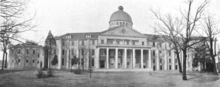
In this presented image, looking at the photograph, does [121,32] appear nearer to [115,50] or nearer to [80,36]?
[115,50]

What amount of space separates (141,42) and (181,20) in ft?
115

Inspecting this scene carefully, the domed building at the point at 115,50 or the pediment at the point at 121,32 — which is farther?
the pediment at the point at 121,32

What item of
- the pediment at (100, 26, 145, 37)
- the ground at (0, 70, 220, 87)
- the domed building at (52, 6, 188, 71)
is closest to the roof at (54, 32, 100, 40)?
the domed building at (52, 6, 188, 71)

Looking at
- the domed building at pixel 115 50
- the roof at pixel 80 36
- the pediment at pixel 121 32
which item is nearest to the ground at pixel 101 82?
the domed building at pixel 115 50

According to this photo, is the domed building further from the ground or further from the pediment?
the ground

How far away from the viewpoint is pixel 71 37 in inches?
2596

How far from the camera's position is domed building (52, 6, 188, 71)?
53.3m

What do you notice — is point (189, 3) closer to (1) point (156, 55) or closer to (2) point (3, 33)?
(2) point (3, 33)

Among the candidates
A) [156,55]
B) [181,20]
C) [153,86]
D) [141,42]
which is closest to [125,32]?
[141,42]

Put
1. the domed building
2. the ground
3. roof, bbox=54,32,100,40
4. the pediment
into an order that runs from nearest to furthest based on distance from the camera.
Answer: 1. the ground
2. the domed building
3. the pediment
4. roof, bbox=54,32,100,40

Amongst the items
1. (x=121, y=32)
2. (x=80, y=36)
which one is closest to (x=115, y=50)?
(x=121, y=32)

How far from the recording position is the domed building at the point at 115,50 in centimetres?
5328

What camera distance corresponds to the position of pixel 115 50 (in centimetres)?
5434

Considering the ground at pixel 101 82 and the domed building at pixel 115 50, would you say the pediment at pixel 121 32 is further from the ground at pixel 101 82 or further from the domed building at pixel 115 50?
the ground at pixel 101 82
